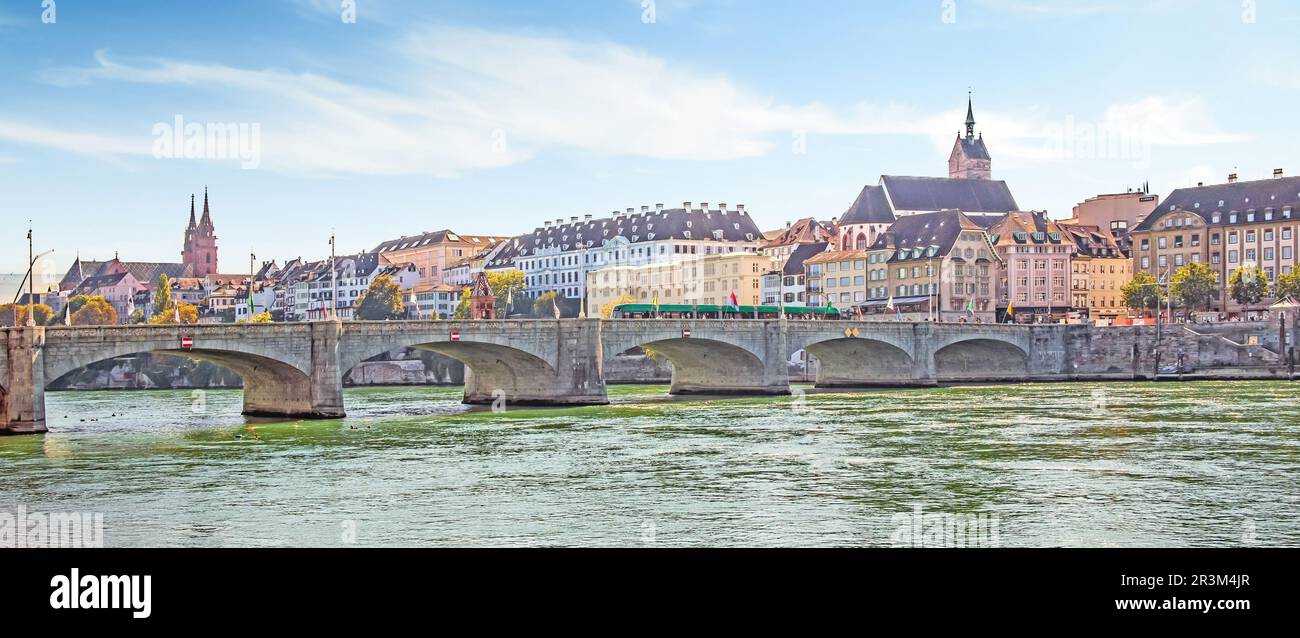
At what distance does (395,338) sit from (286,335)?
5142 millimetres

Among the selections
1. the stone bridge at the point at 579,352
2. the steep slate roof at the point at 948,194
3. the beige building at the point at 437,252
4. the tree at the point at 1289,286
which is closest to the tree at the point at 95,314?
the beige building at the point at 437,252

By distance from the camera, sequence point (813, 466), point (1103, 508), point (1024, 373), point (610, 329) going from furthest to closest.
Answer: point (1024, 373) → point (610, 329) → point (813, 466) → point (1103, 508)

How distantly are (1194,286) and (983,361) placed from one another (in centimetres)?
2767

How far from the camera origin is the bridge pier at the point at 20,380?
163 ft

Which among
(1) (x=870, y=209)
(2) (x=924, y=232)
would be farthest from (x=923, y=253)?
(1) (x=870, y=209)

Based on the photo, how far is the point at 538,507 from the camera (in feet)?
102

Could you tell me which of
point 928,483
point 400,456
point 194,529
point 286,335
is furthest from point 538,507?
point 286,335

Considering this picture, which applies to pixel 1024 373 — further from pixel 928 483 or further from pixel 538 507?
pixel 538 507

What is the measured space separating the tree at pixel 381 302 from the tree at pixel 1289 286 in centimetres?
7905

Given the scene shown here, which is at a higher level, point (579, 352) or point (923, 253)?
point (923, 253)

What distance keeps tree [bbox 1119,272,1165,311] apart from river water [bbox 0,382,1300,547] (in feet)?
182

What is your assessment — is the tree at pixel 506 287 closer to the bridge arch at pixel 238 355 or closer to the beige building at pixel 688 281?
the beige building at pixel 688 281

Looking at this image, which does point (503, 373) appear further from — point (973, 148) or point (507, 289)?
point (973, 148)

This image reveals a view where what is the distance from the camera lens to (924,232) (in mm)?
129500
